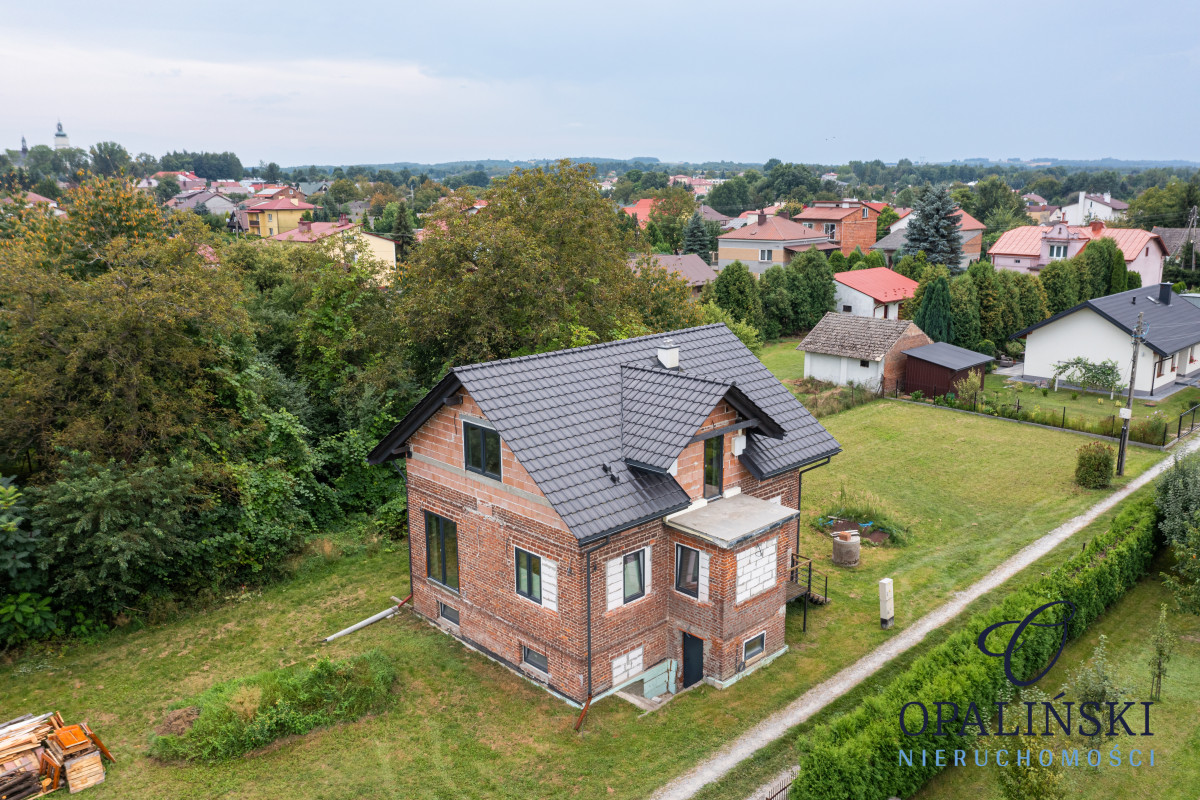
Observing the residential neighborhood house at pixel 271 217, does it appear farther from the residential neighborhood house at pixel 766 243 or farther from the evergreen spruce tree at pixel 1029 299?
the evergreen spruce tree at pixel 1029 299

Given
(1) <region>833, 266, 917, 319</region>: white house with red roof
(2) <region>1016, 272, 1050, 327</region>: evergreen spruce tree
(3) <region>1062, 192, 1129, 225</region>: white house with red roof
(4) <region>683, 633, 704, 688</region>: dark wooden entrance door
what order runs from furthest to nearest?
(3) <region>1062, 192, 1129, 225</region>: white house with red roof
(1) <region>833, 266, 917, 319</region>: white house with red roof
(2) <region>1016, 272, 1050, 327</region>: evergreen spruce tree
(4) <region>683, 633, 704, 688</region>: dark wooden entrance door

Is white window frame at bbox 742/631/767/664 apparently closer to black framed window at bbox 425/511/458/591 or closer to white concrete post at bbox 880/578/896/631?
white concrete post at bbox 880/578/896/631

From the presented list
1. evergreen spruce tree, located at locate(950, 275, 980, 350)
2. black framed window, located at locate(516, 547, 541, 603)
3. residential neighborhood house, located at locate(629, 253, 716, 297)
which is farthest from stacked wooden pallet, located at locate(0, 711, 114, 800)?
residential neighborhood house, located at locate(629, 253, 716, 297)

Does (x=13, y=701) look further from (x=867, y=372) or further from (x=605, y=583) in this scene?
(x=867, y=372)

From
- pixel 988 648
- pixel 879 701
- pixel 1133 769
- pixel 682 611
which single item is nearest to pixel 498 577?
pixel 682 611

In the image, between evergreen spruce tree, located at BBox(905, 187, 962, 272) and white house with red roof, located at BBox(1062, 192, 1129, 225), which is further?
white house with red roof, located at BBox(1062, 192, 1129, 225)

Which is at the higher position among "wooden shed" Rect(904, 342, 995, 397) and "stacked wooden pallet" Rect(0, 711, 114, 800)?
"wooden shed" Rect(904, 342, 995, 397)

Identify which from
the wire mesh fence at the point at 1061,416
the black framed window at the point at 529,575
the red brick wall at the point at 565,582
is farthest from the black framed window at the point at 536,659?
the wire mesh fence at the point at 1061,416

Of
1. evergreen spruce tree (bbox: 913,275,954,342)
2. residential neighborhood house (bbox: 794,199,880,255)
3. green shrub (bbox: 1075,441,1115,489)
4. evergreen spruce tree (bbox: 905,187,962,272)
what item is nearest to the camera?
green shrub (bbox: 1075,441,1115,489)
